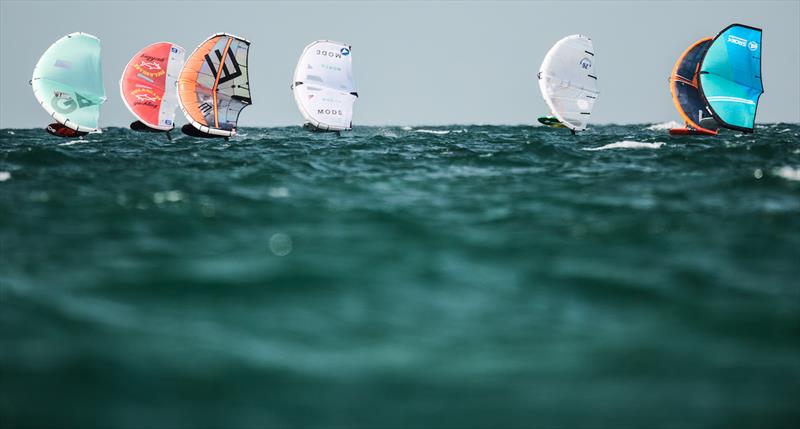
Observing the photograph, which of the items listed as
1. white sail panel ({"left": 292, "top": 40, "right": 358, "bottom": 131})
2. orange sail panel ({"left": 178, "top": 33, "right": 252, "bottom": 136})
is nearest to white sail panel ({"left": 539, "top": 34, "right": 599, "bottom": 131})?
white sail panel ({"left": 292, "top": 40, "right": 358, "bottom": 131})

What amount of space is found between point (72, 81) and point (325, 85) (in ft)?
54.9

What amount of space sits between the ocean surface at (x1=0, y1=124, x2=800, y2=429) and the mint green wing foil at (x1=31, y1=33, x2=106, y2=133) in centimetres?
2867

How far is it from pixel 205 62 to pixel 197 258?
27.2m

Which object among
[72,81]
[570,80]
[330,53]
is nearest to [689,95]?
[570,80]

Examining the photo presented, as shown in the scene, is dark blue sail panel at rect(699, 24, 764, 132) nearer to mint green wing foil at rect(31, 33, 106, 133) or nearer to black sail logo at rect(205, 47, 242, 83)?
black sail logo at rect(205, 47, 242, 83)

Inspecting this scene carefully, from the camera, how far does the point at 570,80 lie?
45.8m

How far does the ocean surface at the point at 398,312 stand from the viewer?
538 centimetres

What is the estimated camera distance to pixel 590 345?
640 cm

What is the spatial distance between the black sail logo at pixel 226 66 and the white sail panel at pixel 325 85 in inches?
390

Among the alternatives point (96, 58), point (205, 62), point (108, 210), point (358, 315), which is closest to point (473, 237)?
point (358, 315)

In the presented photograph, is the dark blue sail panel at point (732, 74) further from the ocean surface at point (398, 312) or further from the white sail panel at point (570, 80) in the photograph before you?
the ocean surface at point (398, 312)

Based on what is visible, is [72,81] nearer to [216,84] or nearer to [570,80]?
[216,84]

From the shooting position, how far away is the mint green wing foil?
127 ft

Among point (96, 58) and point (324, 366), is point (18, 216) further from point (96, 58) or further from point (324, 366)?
point (96, 58)
